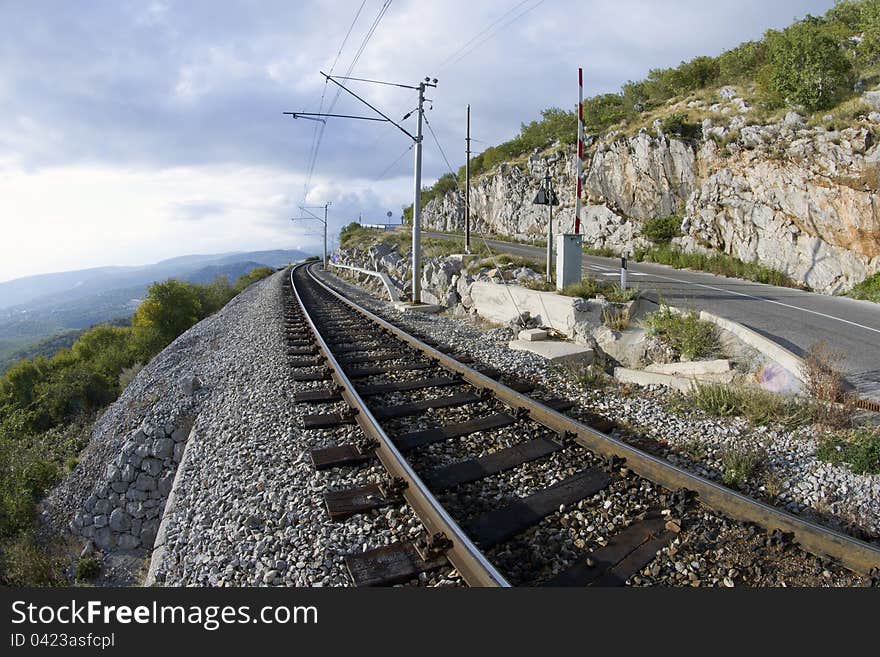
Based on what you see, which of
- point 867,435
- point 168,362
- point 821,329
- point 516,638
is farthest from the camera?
point 168,362

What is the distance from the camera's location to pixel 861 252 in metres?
14.0

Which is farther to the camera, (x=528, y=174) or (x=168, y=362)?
(x=528, y=174)

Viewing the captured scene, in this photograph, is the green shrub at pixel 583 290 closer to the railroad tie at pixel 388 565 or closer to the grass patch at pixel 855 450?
the grass patch at pixel 855 450

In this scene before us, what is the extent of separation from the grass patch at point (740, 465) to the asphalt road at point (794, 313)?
2.56m

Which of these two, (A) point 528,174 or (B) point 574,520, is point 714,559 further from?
(A) point 528,174

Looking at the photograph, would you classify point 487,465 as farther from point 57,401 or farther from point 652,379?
point 57,401

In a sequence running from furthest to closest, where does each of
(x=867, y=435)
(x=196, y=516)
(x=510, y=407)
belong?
(x=510, y=407), (x=867, y=435), (x=196, y=516)

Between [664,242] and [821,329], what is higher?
[664,242]

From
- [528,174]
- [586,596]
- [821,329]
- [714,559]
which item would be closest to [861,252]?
[821,329]

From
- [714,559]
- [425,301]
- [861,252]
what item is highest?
[861,252]

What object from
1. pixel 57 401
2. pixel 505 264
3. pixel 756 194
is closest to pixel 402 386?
pixel 505 264

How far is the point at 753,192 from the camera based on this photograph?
1831 centimetres

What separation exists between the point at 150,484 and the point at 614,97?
45.7 m

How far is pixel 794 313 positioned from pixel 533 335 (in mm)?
6071
